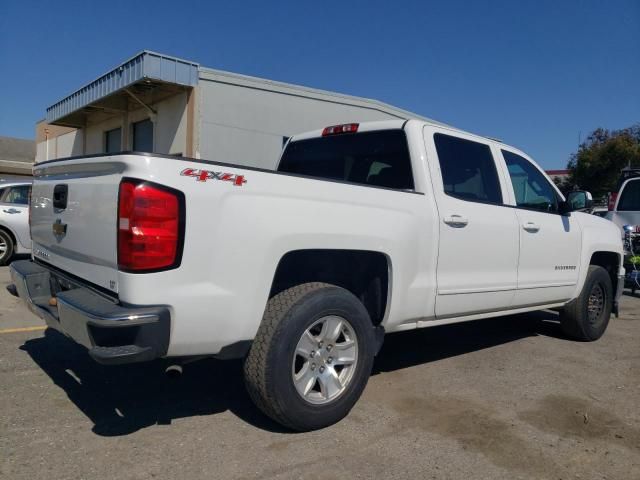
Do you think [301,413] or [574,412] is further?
[574,412]

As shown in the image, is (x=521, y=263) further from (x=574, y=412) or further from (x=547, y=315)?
(x=547, y=315)

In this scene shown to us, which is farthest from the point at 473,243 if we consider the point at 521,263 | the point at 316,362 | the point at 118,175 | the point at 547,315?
the point at 547,315

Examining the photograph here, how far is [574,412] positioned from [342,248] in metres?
2.13

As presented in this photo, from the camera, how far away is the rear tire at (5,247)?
995cm

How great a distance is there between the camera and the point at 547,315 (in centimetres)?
756

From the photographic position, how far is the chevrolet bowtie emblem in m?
3.46

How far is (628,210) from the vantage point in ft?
35.6

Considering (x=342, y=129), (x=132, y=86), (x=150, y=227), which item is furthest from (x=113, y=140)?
(x=150, y=227)

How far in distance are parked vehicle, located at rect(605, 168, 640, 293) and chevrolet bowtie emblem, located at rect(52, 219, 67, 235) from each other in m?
9.60

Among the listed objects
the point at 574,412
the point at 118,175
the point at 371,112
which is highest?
the point at 371,112

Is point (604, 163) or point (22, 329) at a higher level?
point (604, 163)

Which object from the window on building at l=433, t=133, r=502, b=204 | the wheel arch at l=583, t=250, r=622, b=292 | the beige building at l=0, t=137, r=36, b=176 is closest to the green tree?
the wheel arch at l=583, t=250, r=622, b=292

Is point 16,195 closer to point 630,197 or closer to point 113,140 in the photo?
point 630,197

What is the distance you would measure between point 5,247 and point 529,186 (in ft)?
29.6
